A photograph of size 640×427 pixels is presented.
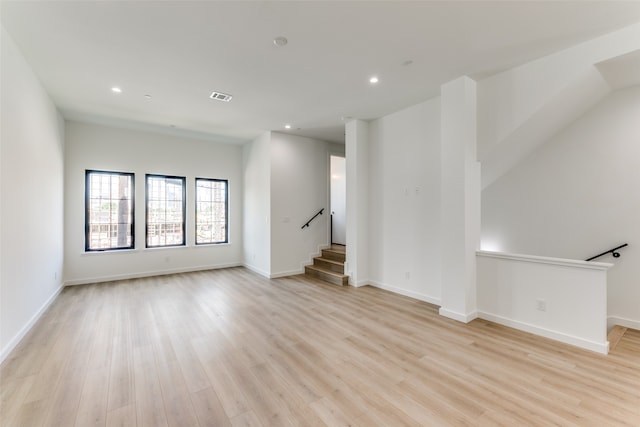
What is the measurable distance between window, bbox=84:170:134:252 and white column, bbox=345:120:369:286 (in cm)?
468

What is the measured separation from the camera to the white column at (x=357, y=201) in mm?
5129

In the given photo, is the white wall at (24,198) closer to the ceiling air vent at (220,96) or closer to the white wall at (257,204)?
the ceiling air vent at (220,96)

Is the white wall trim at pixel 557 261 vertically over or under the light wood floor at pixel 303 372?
over

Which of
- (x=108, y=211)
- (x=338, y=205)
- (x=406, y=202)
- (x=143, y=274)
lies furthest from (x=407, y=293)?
(x=108, y=211)

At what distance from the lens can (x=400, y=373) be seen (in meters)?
2.38

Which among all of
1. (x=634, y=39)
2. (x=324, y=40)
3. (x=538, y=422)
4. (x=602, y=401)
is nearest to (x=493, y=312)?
(x=602, y=401)

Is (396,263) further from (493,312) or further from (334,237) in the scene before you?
(334,237)

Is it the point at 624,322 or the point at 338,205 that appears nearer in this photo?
the point at 624,322

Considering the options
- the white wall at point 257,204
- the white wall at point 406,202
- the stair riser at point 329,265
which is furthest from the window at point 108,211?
the white wall at point 406,202

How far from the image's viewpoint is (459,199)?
11.5 feet

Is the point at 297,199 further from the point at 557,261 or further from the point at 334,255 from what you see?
the point at 557,261

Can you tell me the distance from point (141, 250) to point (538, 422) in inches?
266

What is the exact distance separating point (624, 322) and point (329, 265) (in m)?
4.39

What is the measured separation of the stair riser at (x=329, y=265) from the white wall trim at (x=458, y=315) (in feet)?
7.17
